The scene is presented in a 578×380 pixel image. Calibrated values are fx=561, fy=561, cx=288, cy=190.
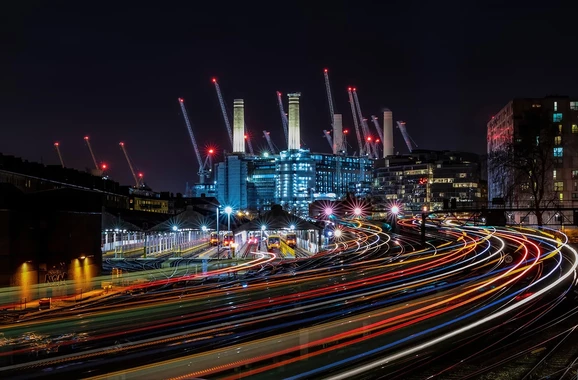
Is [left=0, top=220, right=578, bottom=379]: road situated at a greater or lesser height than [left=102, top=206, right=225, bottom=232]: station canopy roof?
lesser

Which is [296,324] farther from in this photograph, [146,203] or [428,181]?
[428,181]

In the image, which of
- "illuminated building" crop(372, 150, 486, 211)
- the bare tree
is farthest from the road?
"illuminated building" crop(372, 150, 486, 211)

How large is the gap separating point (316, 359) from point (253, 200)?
18809 cm

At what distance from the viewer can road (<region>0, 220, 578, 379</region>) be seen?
35.3ft

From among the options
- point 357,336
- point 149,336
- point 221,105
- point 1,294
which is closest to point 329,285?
point 357,336

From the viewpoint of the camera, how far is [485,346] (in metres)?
14.8

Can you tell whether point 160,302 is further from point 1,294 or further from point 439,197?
point 439,197

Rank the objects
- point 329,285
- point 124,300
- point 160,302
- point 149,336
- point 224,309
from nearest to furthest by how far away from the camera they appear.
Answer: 1. point 149,336
2. point 224,309
3. point 160,302
4. point 124,300
5. point 329,285

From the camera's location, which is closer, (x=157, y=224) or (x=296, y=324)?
(x=296, y=324)

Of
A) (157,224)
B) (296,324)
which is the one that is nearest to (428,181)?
(157,224)

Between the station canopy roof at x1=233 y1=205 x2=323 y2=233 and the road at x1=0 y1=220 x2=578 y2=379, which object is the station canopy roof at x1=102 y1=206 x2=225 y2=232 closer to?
the station canopy roof at x1=233 y1=205 x2=323 y2=233

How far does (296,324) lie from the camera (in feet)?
48.2

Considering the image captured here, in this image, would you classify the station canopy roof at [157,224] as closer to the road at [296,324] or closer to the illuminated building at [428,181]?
the road at [296,324]

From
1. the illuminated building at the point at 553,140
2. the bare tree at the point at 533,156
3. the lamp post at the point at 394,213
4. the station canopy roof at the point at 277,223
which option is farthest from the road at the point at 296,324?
the illuminated building at the point at 553,140
